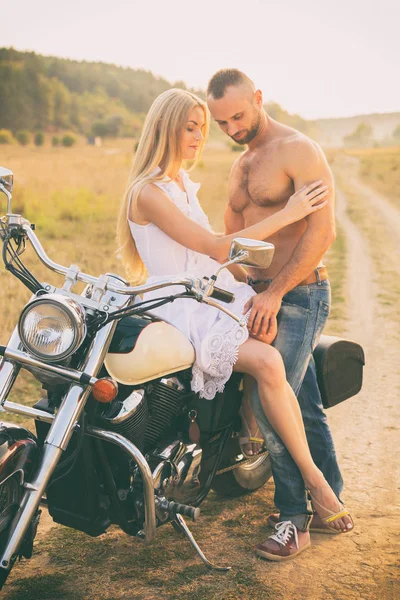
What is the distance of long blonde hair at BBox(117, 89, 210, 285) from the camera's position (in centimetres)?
367

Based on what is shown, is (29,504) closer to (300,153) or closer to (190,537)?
(190,537)

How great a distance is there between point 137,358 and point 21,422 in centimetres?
300

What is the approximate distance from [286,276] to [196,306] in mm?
574

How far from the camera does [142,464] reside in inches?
116

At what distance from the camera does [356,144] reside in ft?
591

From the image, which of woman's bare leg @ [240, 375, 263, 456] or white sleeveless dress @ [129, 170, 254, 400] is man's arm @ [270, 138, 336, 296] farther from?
woman's bare leg @ [240, 375, 263, 456]

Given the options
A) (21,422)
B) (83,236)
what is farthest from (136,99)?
(21,422)

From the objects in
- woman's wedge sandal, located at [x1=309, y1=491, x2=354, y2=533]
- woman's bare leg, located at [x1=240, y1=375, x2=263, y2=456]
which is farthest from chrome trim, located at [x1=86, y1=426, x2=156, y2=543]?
woman's wedge sandal, located at [x1=309, y1=491, x2=354, y2=533]

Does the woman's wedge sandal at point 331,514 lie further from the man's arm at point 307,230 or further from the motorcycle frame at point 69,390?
the motorcycle frame at point 69,390

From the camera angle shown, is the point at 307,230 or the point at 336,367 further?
the point at 336,367

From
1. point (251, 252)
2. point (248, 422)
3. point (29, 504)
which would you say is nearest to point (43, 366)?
point (29, 504)

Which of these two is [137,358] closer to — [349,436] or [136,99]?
[349,436]

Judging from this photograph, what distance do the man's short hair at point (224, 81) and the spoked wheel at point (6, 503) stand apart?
7.55 ft

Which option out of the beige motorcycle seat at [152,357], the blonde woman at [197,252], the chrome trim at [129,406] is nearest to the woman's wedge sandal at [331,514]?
the blonde woman at [197,252]
